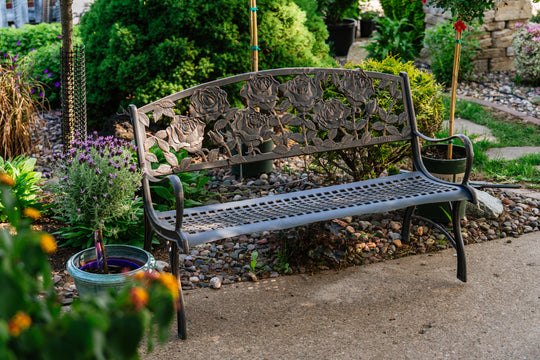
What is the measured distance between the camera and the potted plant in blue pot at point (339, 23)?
10.1 meters

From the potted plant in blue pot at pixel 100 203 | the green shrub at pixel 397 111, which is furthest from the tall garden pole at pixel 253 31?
the potted plant in blue pot at pixel 100 203

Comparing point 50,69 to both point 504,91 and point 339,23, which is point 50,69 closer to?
point 339,23

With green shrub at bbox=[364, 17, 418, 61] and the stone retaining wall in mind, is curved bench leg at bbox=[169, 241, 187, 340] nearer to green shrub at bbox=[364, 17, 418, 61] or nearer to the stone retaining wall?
green shrub at bbox=[364, 17, 418, 61]

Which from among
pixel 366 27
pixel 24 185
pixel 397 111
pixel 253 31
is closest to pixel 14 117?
pixel 24 185

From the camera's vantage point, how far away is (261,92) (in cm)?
362

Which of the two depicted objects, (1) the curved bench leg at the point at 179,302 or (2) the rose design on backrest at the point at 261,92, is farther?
(2) the rose design on backrest at the point at 261,92

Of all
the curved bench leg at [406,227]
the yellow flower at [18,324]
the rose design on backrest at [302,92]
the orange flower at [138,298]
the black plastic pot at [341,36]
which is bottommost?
the curved bench leg at [406,227]

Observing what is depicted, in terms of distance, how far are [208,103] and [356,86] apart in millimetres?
959

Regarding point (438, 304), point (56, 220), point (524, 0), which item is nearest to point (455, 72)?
point (438, 304)

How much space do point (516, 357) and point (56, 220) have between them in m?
2.95

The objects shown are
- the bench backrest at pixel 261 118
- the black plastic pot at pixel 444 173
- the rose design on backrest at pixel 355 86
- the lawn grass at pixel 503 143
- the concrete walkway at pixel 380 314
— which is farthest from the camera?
the lawn grass at pixel 503 143

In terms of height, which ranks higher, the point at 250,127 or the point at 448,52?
the point at 448,52

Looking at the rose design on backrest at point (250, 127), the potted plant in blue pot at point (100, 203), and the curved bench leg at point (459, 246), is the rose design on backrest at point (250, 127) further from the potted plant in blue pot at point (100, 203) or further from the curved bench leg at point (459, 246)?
the curved bench leg at point (459, 246)

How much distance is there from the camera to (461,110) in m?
7.16
